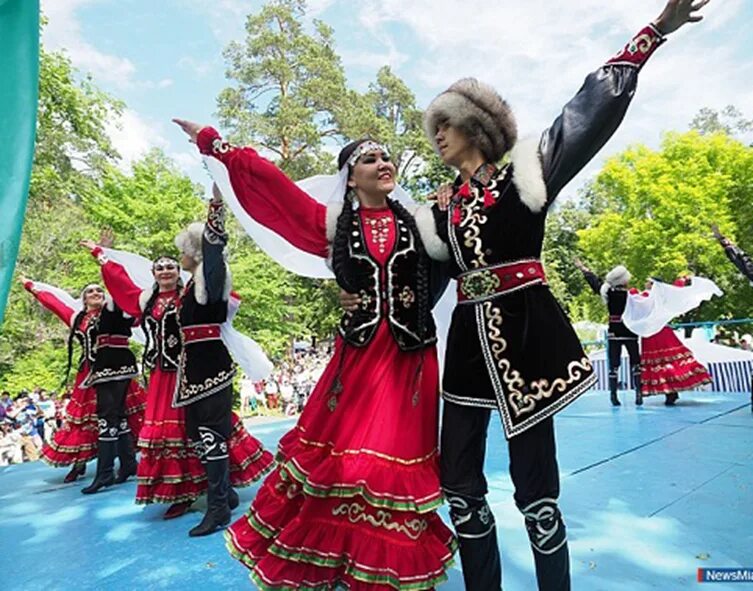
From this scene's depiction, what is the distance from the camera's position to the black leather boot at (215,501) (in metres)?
3.12

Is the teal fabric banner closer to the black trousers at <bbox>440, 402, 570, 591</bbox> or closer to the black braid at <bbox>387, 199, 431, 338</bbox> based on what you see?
the black braid at <bbox>387, 199, 431, 338</bbox>

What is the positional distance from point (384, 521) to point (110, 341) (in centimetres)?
374

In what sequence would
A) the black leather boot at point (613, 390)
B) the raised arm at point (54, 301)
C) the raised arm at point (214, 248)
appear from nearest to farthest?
the raised arm at point (214, 248) → the raised arm at point (54, 301) → the black leather boot at point (613, 390)

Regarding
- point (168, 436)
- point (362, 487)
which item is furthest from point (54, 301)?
point (362, 487)

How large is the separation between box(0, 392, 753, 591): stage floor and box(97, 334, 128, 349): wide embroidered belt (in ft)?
3.85

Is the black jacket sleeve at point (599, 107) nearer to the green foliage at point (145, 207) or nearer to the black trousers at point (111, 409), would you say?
the black trousers at point (111, 409)

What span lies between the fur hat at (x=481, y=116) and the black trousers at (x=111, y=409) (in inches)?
156

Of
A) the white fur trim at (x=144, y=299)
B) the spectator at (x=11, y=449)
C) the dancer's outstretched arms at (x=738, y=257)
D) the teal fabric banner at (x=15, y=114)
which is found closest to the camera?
the teal fabric banner at (x=15, y=114)

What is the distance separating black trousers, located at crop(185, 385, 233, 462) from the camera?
325 centimetres

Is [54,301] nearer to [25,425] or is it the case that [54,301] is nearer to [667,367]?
[25,425]

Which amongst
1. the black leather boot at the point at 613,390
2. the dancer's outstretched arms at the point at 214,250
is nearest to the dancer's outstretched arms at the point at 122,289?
the dancer's outstretched arms at the point at 214,250

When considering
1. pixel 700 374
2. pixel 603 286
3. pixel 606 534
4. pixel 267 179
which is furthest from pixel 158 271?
pixel 700 374

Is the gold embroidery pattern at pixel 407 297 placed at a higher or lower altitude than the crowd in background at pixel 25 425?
higher

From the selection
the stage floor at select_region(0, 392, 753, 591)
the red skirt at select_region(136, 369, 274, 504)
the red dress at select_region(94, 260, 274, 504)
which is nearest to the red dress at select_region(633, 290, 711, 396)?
the stage floor at select_region(0, 392, 753, 591)
